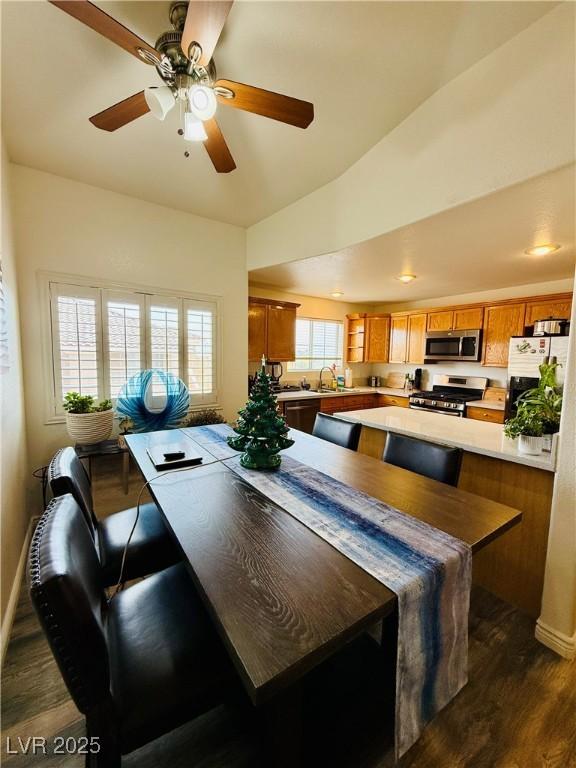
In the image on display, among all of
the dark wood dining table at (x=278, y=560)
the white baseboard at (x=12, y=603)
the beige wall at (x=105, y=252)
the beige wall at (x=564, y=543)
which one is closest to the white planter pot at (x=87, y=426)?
the beige wall at (x=105, y=252)

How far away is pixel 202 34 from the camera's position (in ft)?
3.88

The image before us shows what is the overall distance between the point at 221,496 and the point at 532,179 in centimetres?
208

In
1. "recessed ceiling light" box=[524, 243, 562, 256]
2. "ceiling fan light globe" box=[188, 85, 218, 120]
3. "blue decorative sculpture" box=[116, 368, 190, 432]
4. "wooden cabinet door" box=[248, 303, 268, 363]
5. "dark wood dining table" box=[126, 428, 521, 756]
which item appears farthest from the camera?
"wooden cabinet door" box=[248, 303, 268, 363]

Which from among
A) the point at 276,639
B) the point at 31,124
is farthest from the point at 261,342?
the point at 276,639

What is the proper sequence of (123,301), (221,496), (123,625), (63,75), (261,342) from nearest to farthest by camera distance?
(123,625), (221,496), (63,75), (123,301), (261,342)

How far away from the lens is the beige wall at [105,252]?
2.44 metres

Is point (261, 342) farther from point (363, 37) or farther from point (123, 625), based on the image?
point (123, 625)

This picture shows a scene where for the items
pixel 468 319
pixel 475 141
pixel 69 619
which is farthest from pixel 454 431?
pixel 468 319

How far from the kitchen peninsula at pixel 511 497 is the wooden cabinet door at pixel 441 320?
272cm

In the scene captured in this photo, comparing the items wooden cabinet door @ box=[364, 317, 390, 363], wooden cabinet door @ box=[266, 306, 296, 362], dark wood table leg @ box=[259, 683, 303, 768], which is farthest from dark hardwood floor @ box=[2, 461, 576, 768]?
wooden cabinet door @ box=[364, 317, 390, 363]

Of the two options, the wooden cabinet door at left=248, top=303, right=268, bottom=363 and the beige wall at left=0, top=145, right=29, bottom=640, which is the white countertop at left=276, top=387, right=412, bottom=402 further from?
the beige wall at left=0, top=145, right=29, bottom=640

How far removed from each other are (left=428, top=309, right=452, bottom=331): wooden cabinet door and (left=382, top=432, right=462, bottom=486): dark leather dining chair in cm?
324

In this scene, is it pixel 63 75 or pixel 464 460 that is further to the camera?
pixel 464 460

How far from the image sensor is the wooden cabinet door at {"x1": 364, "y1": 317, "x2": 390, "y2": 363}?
5340 mm
